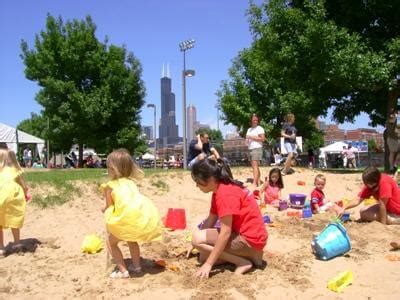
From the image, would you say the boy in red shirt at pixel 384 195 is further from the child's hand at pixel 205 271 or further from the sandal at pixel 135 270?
the sandal at pixel 135 270

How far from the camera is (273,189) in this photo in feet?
33.5

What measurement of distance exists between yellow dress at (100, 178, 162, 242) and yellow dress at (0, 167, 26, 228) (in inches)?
71.0

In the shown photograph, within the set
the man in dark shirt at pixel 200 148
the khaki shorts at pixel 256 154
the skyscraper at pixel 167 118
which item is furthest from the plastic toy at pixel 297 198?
the skyscraper at pixel 167 118

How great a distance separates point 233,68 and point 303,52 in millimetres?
20794

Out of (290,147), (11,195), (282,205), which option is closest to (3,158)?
(11,195)

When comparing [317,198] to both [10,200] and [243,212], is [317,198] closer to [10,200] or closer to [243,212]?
[243,212]

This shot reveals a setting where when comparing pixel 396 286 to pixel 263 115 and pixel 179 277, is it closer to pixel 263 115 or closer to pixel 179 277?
pixel 179 277

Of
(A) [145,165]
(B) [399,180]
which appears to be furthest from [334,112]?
(A) [145,165]

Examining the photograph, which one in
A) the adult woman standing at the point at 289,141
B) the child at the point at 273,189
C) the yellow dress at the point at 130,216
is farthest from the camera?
the adult woman standing at the point at 289,141

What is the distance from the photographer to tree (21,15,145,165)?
29.0m

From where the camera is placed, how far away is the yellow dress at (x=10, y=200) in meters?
6.34

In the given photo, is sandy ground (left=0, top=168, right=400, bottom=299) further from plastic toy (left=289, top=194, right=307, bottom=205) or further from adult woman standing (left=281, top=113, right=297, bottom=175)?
adult woman standing (left=281, top=113, right=297, bottom=175)

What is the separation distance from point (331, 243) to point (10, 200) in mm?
4032

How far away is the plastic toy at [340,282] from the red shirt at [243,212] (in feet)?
2.61
